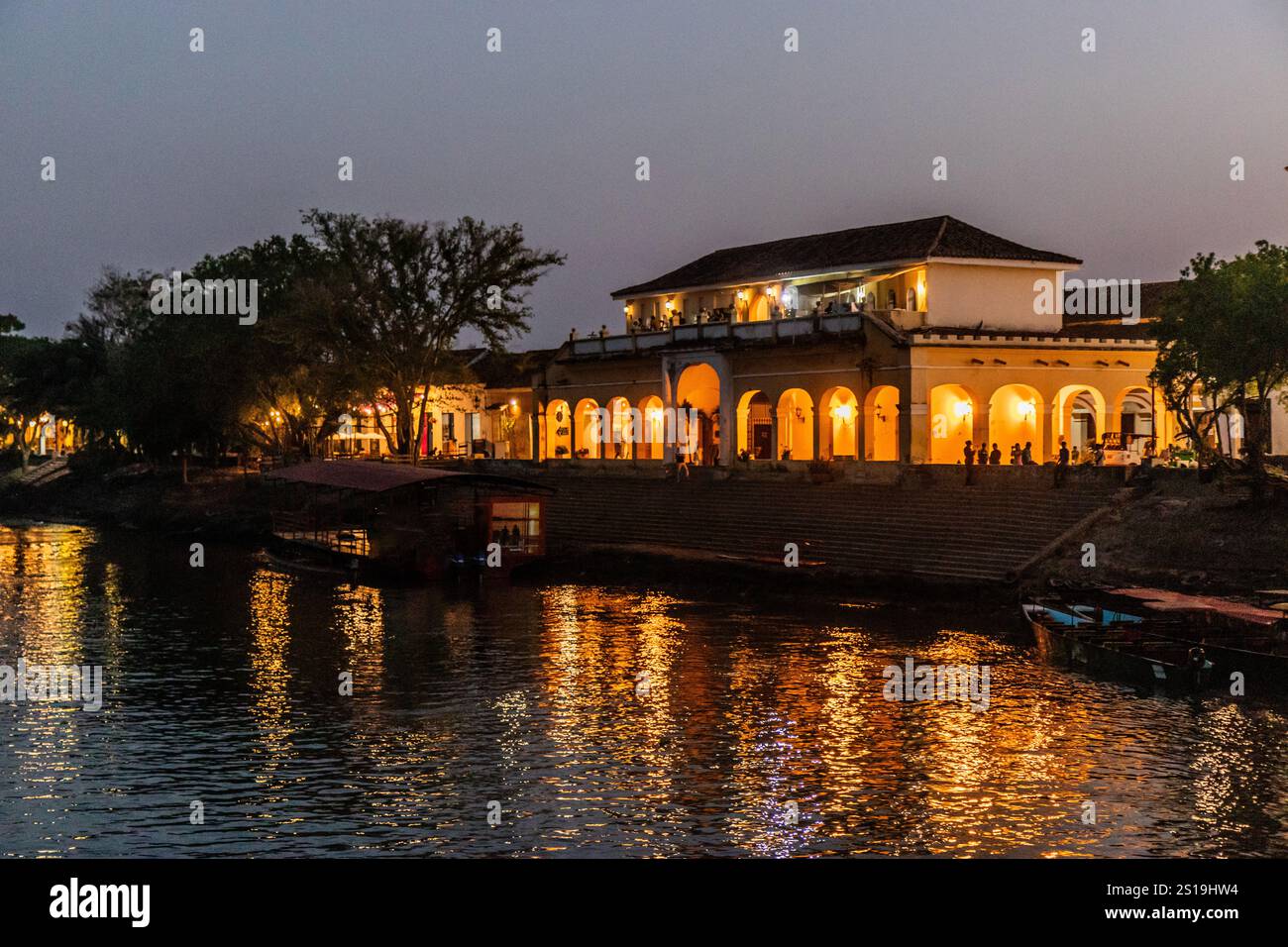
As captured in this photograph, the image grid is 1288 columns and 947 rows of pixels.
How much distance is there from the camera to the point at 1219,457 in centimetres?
3897

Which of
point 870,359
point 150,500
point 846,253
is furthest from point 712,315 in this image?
point 150,500

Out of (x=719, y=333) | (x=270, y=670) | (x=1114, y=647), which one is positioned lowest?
(x=270, y=670)

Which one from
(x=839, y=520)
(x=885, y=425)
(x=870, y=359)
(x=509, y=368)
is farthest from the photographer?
(x=509, y=368)

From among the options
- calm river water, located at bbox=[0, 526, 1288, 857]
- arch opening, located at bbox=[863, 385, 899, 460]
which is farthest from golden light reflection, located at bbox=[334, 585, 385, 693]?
arch opening, located at bbox=[863, 385, 899, 460]

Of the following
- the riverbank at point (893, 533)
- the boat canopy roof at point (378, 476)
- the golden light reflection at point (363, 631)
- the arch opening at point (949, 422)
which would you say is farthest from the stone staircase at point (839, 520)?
the golden light reflection at point (363, 631)

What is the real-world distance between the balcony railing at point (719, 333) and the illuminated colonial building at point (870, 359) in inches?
3.5

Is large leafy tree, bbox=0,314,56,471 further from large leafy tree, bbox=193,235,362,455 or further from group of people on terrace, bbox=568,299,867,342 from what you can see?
group of people on terrace, bbox=568,299,867,342

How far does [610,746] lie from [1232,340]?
2236 centimetres

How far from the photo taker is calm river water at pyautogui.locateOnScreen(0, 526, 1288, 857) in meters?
18.2

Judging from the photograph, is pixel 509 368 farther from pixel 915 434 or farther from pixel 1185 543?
pixel 1185 543

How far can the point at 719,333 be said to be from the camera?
62.0m
